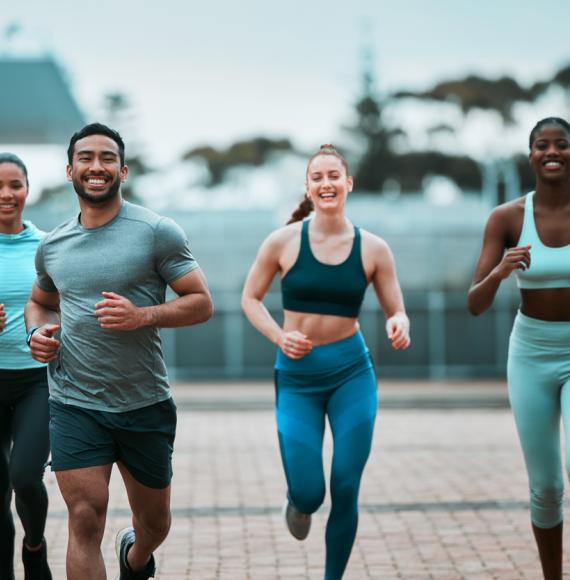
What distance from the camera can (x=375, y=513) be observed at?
27.4ft

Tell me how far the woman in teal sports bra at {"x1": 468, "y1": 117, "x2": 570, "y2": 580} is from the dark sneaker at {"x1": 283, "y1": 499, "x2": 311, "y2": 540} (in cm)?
109

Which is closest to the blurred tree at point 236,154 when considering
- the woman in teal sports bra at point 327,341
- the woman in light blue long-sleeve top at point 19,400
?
the woman in light blue long-sleeve top at point 19,400

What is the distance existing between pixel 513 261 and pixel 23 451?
2.23 metres

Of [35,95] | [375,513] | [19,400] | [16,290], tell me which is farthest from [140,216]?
[35,95]

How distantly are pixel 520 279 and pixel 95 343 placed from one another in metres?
1.90

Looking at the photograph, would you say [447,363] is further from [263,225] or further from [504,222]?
[504,222]

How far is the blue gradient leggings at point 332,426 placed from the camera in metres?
5.64

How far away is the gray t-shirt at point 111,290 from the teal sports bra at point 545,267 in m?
1.51

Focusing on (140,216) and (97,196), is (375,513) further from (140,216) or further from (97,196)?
(97,196)

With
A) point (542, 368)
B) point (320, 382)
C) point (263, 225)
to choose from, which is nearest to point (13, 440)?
point (320, 382)

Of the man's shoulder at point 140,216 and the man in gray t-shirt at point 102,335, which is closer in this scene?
the man in gray t-shirt at point 102,335

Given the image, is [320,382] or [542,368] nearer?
[542,368]

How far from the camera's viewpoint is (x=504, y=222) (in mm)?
5508

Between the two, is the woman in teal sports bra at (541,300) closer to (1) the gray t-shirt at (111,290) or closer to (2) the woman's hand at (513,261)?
(2) the woman's hand at (513,261)
